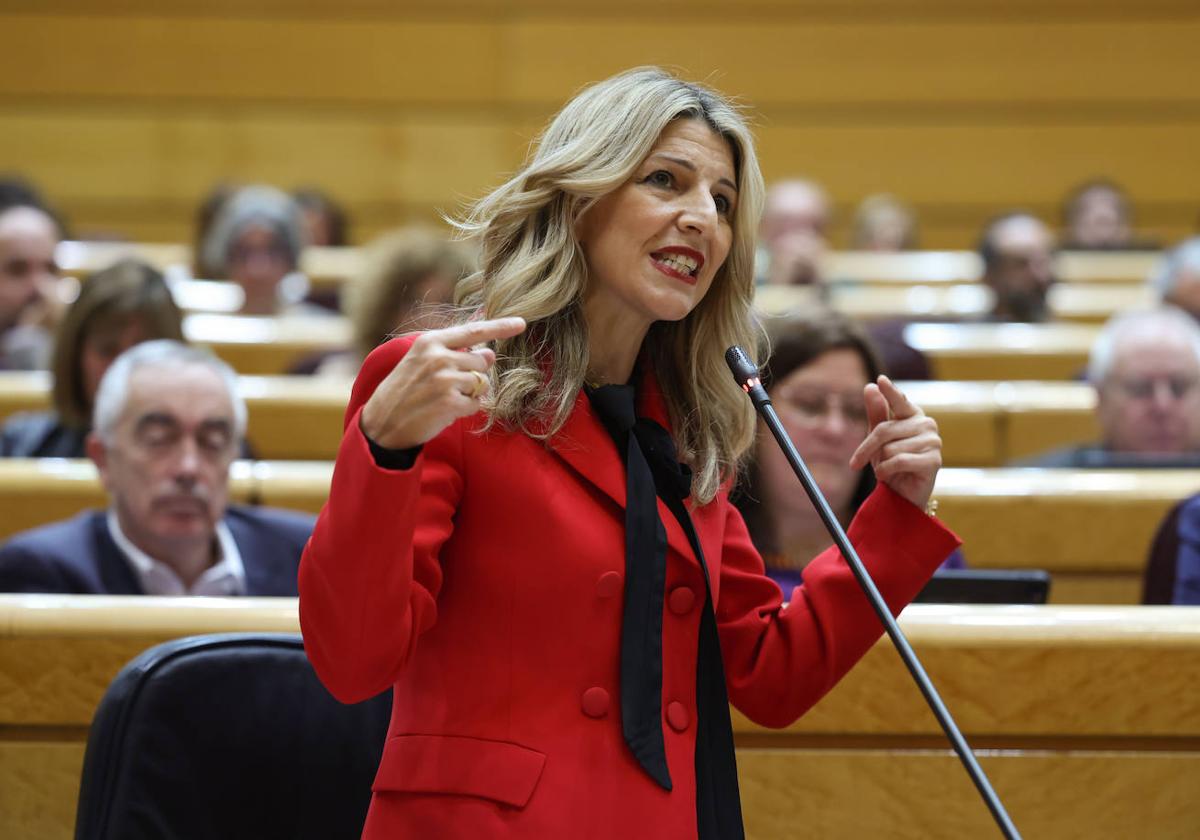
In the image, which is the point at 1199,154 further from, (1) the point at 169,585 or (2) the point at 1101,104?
(1) the point at 169,585

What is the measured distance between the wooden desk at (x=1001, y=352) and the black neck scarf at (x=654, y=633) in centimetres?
180

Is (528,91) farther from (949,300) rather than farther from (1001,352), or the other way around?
(1001,352)

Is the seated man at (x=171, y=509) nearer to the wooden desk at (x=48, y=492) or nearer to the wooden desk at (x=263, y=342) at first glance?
the wooden desk at (x=48, y=492)

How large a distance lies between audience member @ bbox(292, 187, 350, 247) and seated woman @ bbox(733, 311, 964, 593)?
2534 mm

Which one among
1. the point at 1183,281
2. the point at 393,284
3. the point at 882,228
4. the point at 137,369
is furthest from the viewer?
the point at 882,228

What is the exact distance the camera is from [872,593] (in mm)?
759

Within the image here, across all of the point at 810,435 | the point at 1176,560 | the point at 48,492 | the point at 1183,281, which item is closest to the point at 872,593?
the point at 810,435

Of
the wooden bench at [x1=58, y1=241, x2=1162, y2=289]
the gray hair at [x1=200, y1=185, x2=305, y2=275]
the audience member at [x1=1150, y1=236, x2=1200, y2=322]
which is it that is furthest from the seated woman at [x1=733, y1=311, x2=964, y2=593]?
the wooden bench at [x1=58, y1=241, x2=1162, y2=289]

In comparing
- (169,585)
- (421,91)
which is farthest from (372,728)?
(421,91)

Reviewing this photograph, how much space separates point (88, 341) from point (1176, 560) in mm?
1385

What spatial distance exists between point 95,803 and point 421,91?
3715mm

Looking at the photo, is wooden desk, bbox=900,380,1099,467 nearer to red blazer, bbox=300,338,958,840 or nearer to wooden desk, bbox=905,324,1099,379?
wooden desk, bbox=905,324,1099,379

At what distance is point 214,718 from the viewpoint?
0.89 meters

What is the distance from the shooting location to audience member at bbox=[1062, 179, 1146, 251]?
4055mm
